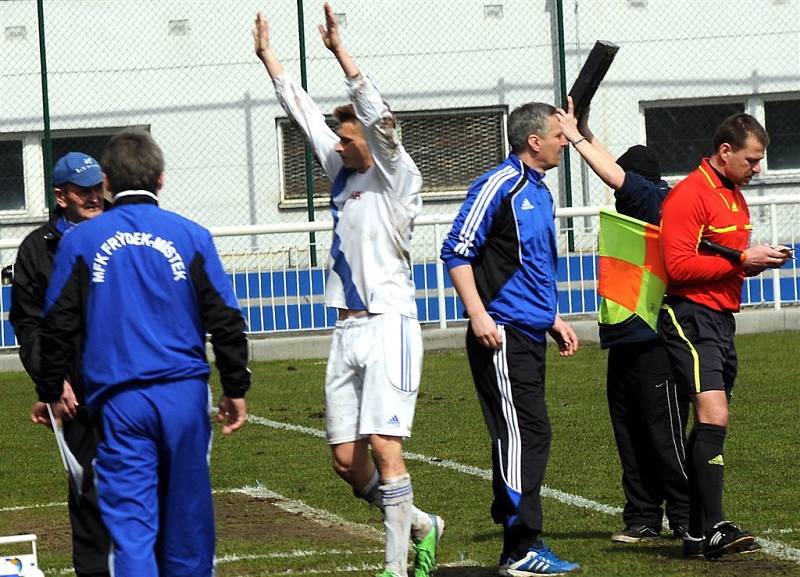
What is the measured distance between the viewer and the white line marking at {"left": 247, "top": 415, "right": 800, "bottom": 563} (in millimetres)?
7484

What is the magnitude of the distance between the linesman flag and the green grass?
111 centimetres

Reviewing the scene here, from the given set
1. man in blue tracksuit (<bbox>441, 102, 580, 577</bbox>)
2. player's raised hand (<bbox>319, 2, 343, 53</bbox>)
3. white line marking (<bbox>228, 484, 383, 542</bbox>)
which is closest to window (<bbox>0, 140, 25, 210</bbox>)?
white line marking (<bbox>228, 484, 383, 542</bbox>)

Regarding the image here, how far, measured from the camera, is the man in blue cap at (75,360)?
21.2ft

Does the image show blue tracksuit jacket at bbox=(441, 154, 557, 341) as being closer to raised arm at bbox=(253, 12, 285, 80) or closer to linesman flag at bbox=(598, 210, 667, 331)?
linesman flag at bbox=(598, 210, 667, 331)

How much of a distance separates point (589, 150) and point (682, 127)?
13.9 metres

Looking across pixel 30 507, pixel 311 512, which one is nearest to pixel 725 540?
pixel 311 512

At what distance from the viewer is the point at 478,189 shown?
7340mm

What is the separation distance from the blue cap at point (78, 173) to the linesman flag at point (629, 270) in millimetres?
2564

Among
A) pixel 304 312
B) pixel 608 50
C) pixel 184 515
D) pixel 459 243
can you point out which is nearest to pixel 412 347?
pixel 459 243

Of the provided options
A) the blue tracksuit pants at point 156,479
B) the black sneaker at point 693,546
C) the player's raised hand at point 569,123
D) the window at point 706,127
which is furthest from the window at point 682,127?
the blue tracksuit pants at point 156,479

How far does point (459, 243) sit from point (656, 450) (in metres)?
1.73

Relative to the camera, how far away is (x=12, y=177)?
21062mm

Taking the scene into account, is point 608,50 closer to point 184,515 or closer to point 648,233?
point 648,233

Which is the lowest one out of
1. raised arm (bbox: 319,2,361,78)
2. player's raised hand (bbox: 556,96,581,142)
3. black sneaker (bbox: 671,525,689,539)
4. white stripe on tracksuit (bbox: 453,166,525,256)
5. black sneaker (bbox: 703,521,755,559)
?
black sneaker (bbox: 671,525,689,539)
